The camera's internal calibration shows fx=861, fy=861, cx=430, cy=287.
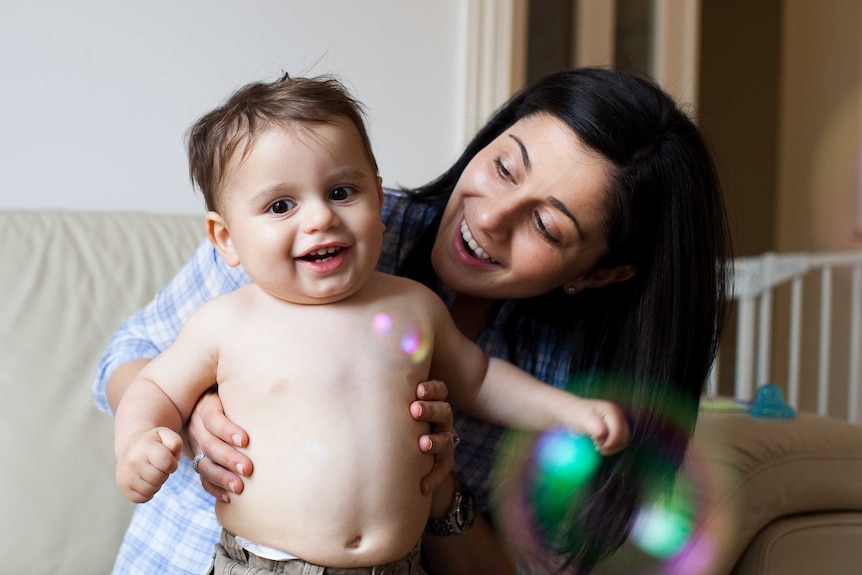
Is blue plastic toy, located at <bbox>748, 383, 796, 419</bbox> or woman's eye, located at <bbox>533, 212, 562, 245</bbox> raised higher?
woman's eye, located at <bbox>533, 212, 562, 245</bbox>

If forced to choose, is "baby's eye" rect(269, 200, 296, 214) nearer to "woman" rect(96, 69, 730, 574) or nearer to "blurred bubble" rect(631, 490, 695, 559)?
"woman" rect(96, 69, 730, 574)

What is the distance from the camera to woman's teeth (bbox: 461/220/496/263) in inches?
43.7

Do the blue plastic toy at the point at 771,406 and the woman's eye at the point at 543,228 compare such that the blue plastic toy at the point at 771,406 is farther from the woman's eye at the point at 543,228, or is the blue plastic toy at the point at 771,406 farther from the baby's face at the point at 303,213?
the baby's face at the point at 303,213

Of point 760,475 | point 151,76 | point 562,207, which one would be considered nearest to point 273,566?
point 562,207

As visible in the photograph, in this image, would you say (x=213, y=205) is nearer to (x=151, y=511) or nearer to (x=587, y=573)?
(x=151, y=511)

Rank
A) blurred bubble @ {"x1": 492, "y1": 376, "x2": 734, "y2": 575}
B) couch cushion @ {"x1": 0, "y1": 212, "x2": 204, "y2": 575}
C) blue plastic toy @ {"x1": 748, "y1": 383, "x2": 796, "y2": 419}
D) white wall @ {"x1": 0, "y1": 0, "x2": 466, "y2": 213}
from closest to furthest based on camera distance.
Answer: blurred bubble @ {"x1": 492, "y1": 376, "x2": 734, "y2": 575}, couch cushion @ {"x1": 0, "y1": 212, "x2": 204, "y2": 575}, blue plastic toy @ {"x1": 748, "y1": 383, "x2": 796, "y2": 419}, white wall @ {"x1": 0, "y1": 0, "x2": 466, "y2": 213}

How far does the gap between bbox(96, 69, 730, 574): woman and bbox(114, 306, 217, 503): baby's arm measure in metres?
0.23

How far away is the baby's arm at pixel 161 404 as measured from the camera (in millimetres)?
800

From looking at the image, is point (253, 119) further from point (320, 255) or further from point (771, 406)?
point (771, 406)

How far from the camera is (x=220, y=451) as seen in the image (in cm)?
85

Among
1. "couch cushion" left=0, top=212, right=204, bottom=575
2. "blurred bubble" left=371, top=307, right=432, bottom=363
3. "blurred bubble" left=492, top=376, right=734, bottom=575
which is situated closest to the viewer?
"blurred bubble" left=371, top=307, right=432, bottom=363

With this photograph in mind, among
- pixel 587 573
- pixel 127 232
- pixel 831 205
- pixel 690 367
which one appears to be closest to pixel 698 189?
pixel 690 367

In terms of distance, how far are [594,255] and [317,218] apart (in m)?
0.48

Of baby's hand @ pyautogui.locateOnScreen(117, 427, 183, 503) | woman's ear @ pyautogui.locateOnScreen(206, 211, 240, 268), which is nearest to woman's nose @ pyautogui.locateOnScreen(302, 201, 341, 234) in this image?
woman's ear @ pyautogui.locateOnScreen(206, 211, 240, 268)
